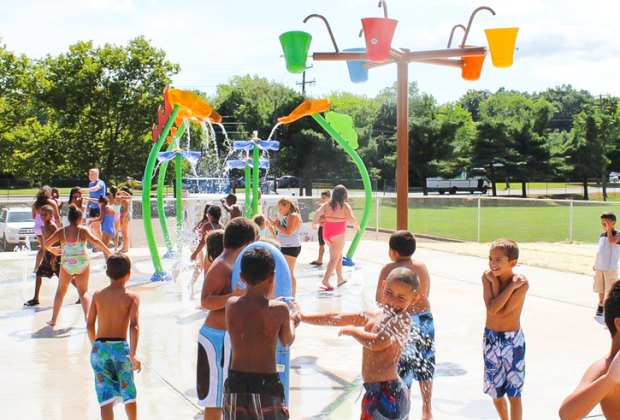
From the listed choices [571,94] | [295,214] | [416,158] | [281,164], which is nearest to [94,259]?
[295,214]

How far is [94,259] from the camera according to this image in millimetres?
14367

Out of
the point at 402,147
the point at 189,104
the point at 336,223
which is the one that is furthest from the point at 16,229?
the point at 402,147

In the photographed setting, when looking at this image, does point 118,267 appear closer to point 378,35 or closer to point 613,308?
point 378,35

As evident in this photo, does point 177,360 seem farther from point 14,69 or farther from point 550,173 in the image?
point 550,173

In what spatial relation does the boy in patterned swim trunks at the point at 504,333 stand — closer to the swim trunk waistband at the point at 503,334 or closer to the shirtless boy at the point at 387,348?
the swim trunk waistband at the point at 503,334

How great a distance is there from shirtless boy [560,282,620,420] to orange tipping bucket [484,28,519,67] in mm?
5004

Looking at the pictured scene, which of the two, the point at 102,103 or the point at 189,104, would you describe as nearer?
the point at 189,104

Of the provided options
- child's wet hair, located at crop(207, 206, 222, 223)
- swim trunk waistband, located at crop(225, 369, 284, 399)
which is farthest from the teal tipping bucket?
swim trunk waistband, located at crop(225, 369, 284, 399)

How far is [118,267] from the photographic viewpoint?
15.6 ft

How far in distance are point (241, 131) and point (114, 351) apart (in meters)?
40.6

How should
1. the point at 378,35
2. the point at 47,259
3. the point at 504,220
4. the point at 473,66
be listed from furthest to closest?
the point at 504,220
the point at 47,259
the point at 473,66
the point at 378,35

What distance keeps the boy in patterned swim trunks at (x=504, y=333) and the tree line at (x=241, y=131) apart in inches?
966

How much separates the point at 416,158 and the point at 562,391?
40687mm

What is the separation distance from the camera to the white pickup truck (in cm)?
5083
